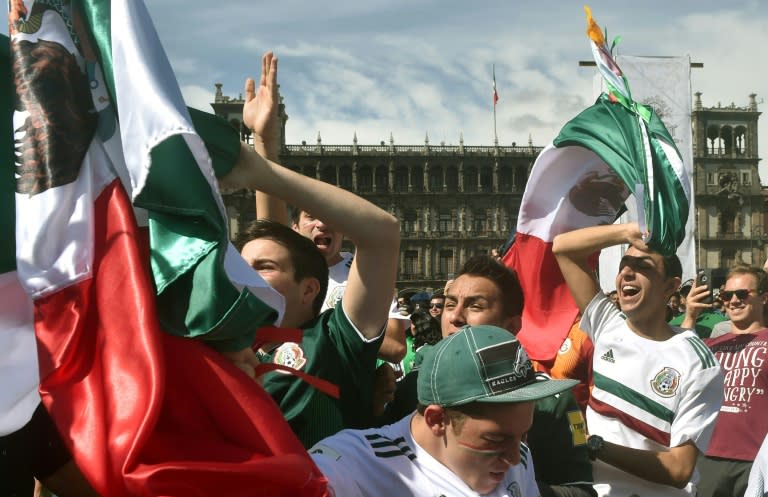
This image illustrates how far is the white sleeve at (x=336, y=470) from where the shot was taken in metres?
1.97

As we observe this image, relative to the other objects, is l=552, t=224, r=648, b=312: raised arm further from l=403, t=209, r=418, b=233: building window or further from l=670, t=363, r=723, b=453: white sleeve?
l=403, t=209, r=418, b=233: building window

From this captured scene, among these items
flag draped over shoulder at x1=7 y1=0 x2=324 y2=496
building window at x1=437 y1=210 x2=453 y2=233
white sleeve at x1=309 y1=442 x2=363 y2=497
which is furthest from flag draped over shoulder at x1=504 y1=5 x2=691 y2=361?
building window at x1=437 y1=210 x2=453 y2=233

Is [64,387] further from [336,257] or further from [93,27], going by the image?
[336,257]

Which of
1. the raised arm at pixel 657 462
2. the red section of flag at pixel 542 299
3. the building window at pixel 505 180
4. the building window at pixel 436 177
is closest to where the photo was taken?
the raised arm at pixel 657 462

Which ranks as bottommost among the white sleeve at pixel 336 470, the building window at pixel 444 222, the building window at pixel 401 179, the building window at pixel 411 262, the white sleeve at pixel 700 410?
the building window at pixel 411 262

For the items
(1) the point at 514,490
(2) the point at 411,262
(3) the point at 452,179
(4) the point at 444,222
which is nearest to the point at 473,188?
(3) the point at 452,179

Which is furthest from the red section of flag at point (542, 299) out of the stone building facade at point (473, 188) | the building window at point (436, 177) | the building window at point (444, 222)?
the building window at point (436, 177)

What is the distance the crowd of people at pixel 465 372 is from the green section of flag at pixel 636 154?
0.15 meters

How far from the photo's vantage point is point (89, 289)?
177cm

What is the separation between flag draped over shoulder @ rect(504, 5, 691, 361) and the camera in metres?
3.36

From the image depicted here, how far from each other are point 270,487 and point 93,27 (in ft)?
3.31

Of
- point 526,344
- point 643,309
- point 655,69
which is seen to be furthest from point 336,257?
point 655,69

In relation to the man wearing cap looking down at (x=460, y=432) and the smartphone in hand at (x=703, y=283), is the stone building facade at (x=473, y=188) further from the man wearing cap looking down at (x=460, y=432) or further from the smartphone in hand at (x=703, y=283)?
the man wearing cap looking down at (x=460, y=432)

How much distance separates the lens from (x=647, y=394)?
3637mm
